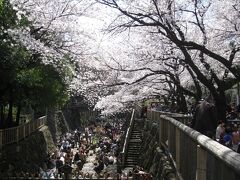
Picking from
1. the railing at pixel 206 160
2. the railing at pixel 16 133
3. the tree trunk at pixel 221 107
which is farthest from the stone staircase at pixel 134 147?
the railing at pixel 206 160

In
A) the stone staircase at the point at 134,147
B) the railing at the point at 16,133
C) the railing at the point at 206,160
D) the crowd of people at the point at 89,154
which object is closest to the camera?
the railing at the point at 206,160

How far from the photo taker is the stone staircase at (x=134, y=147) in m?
26.6

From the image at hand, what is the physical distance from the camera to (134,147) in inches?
1177

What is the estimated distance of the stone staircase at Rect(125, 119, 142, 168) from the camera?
87.2 ft

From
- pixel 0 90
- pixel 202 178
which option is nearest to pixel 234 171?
pixel 202 178

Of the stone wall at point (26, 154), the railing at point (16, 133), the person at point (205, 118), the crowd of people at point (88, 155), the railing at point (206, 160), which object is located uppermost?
the person at point (205, 118)

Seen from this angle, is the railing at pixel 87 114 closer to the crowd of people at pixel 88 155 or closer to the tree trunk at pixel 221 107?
the crowd of people at pixel 88 155

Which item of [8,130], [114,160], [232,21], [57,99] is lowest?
[114,160]

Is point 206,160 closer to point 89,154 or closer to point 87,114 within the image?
point 89,154

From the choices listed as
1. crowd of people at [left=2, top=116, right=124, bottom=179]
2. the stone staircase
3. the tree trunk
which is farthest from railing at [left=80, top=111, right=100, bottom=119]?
the tree trunk

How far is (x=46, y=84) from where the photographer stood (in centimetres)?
2162

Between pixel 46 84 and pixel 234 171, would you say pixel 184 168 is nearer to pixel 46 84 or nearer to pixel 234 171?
pixel 234 171

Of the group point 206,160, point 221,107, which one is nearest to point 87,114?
point 221,107

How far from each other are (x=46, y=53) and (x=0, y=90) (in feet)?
17.7
